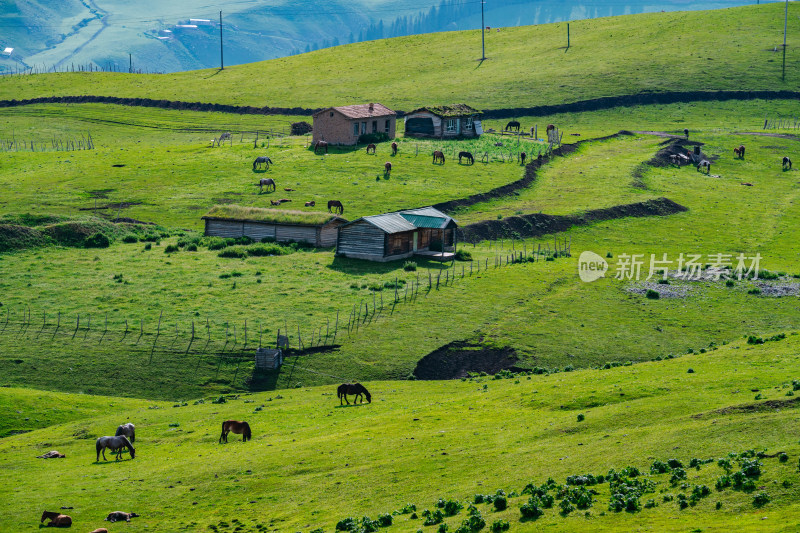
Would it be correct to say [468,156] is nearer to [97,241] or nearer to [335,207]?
[335,207]

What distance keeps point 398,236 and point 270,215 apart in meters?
12.1

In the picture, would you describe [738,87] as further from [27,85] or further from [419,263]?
[27,85]

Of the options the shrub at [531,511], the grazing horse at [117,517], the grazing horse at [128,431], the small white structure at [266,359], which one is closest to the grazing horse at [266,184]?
the small white structure at [266,359]

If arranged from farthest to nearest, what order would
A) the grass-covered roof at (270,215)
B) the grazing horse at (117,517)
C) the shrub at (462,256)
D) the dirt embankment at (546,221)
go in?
the dirt embankment at (546,221)
the grass-covered roof at (270,215)
the shrub at (462,256)
the grazing horse at (117,517)

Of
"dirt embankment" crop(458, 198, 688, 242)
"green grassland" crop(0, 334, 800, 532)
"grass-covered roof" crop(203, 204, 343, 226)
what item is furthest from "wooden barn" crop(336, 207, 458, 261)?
"green grassland" crop(0, 334, 800, 532)

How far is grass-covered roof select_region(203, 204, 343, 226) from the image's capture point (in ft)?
249

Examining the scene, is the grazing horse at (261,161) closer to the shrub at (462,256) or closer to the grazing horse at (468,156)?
the grazing horse at (468,156)

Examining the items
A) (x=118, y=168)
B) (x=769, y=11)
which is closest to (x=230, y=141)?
(x=118, y=168)

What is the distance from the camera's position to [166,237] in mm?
78875

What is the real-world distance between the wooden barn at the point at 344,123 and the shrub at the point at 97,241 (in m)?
41.1

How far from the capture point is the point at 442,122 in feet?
395

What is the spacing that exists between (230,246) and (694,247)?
132 ft

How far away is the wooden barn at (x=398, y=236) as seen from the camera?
235 ft

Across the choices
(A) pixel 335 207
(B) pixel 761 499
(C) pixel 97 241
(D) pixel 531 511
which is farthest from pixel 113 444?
(A) pixel 335 207
